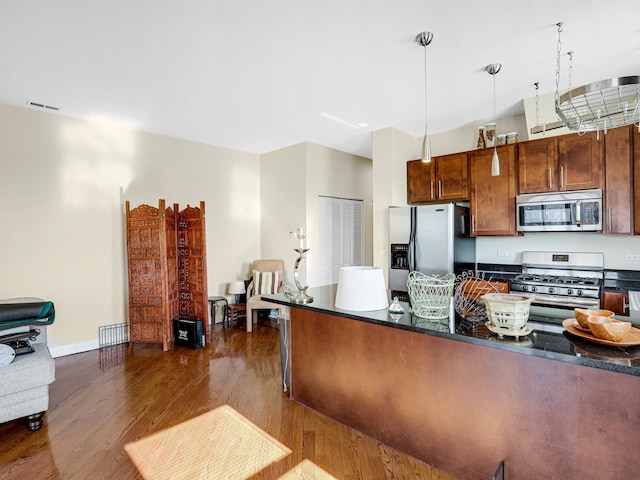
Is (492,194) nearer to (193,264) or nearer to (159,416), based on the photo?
(193,264)

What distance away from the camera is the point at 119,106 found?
12.5 feet

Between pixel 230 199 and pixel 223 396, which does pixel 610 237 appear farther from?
pixel 230 199

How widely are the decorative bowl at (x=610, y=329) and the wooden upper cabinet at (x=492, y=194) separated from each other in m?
2.82

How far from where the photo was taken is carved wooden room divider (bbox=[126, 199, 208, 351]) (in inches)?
164

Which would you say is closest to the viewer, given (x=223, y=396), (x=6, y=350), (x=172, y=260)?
(x=6, y=350)

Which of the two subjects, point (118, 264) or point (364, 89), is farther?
point (118, 264)

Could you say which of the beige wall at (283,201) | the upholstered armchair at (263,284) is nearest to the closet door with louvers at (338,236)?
the beige wall at (283,201)

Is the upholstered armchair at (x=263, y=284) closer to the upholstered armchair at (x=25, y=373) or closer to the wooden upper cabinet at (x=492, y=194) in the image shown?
the upholstered armchair at (x=25, y=373)

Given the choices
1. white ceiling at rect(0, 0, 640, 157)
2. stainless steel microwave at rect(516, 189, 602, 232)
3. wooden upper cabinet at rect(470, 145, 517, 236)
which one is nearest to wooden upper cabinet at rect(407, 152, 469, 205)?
wooden upper cabinet at rect(470, 145, 517, 236)

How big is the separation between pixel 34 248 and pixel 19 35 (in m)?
2.30

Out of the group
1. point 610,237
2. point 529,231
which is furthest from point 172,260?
point 610,237

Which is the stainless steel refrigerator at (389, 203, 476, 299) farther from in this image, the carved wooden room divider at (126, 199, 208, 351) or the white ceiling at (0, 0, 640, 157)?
the carved wooden room divider at (126, 199, 208, 351)

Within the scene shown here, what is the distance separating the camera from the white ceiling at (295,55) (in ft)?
7.47

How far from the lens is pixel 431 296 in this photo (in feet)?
6.29
